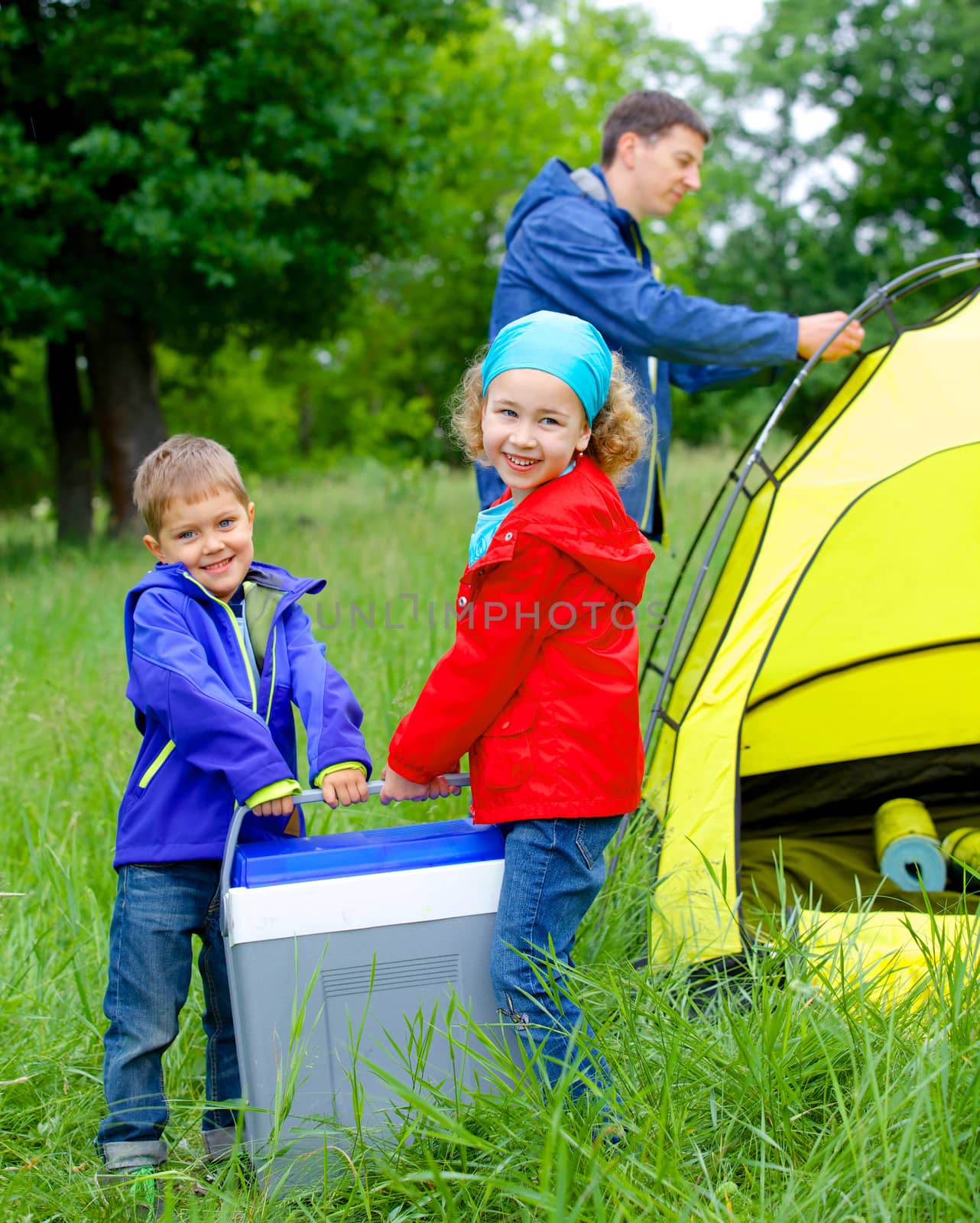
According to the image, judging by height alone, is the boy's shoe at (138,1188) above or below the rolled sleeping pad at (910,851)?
below

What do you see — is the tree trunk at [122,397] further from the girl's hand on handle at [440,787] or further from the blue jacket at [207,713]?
the girl's hand on handle at [440,787]

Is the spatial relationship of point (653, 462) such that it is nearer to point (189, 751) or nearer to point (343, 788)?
point (343, 788)

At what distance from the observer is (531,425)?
178 cm

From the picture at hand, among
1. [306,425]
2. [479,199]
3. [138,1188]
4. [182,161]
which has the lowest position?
[138,1188]

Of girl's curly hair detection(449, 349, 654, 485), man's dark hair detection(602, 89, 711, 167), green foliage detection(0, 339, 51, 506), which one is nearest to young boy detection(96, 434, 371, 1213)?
girl's curly hair detection(449, 349, 654, 485)

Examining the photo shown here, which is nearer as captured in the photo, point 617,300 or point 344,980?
point 344,980

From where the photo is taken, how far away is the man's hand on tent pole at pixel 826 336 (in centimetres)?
281

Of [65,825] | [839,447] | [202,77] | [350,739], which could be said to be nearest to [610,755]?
[350,739]

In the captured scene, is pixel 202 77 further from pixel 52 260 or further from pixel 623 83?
pixel 623 83

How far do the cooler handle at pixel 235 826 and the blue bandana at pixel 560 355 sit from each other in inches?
25.1

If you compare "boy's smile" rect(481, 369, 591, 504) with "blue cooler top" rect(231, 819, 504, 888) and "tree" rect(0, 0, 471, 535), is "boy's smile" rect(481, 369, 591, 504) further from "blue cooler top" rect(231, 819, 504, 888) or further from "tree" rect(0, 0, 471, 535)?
"tree" rect(0, 0, 471, 535)

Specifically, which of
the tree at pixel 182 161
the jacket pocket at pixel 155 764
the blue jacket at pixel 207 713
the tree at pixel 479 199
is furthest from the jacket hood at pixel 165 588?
the tree at pixel 479 199

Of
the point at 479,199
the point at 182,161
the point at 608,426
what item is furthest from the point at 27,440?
the point at 608,426

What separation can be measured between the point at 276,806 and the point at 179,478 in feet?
1.86
